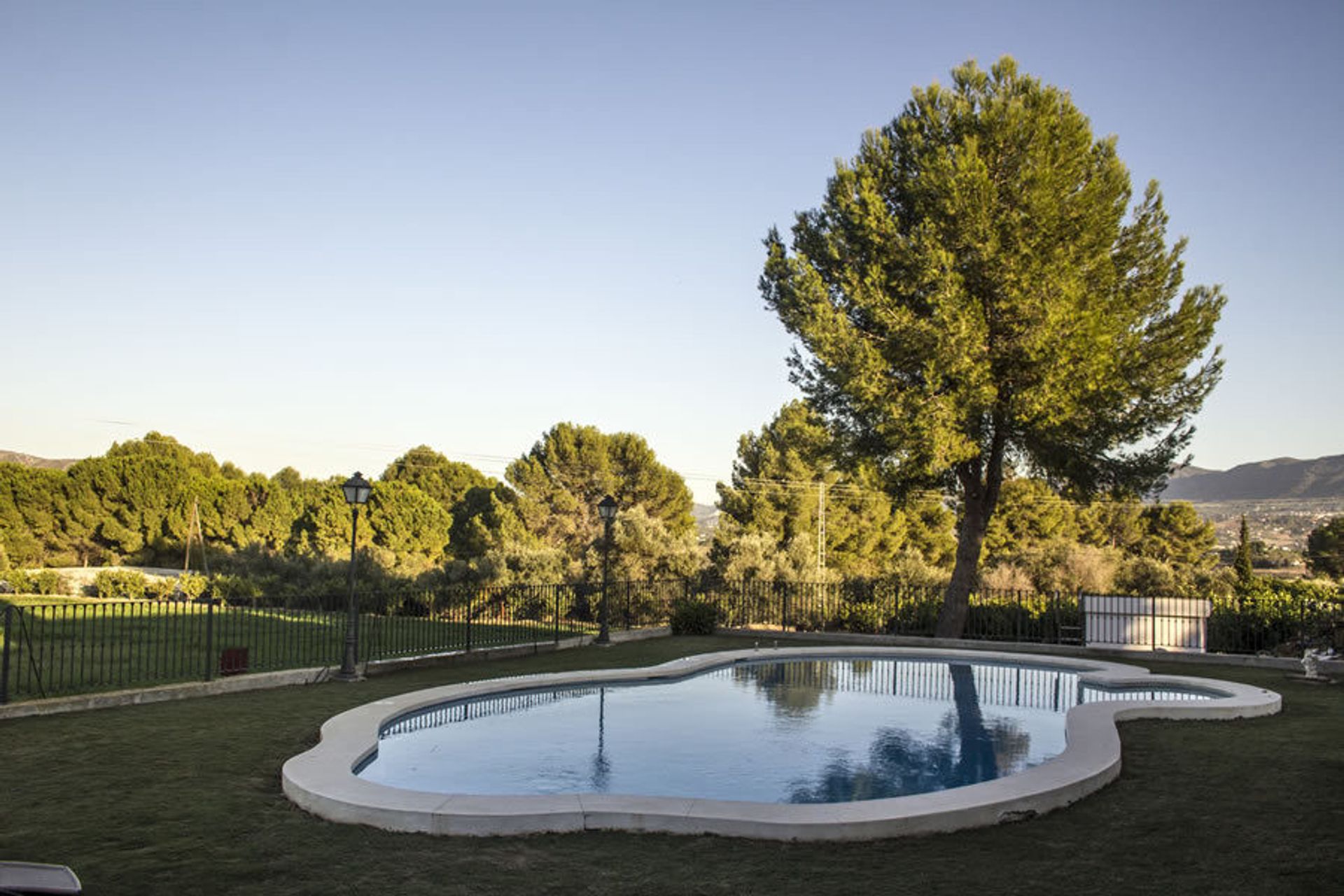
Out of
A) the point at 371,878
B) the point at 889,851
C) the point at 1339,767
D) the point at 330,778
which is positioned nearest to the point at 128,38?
the point at 330,778

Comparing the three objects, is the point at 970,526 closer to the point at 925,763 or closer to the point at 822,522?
the point at 925,763

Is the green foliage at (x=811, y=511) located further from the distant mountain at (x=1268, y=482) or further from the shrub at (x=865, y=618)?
the distant mountain at (x=1268, y=482)

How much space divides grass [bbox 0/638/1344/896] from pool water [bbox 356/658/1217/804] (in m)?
1.88

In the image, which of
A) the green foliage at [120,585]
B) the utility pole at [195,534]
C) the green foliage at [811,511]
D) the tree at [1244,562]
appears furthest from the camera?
the utility pole at [195,534]

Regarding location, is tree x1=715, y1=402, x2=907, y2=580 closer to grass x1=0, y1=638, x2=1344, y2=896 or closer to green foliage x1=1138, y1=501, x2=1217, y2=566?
green foliage x1=1138, y1=501, x2=1217, y2=566

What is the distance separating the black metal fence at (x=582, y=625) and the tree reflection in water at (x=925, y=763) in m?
7.53

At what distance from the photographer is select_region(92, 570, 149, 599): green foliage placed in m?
30.2

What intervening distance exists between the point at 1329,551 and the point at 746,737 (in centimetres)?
6295

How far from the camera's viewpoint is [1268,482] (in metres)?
144

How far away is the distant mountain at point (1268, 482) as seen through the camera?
130 metres

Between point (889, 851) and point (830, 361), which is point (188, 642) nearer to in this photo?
point (830, 361)

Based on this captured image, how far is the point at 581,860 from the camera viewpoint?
18.9 ft

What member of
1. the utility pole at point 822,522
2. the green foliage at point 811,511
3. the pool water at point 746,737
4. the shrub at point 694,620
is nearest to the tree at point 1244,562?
the green foliage at point 811,511

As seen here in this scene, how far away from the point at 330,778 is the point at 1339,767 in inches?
330
